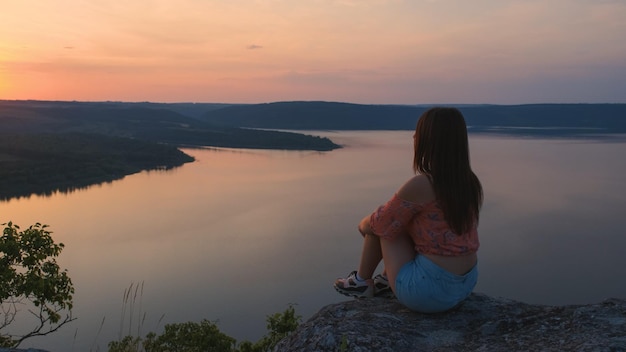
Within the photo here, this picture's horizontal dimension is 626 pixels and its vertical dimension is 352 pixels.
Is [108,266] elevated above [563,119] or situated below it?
below

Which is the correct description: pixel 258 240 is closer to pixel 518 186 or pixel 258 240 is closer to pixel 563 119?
pixel 518 186

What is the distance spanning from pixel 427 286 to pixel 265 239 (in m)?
20.9

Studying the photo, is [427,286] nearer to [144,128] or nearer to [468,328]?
[468,328]

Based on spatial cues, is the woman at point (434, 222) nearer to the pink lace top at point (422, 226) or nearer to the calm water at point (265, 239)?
the pink lace top at point (422, 226)

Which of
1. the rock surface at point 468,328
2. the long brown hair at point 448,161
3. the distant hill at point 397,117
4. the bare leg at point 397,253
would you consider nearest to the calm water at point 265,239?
the rock surface at point 468,328

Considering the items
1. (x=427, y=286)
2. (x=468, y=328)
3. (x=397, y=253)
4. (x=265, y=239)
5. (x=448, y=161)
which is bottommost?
(x=265, y=239)

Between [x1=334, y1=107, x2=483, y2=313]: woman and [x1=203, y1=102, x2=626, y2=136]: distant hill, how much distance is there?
338ft

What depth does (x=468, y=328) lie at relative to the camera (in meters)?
2.54

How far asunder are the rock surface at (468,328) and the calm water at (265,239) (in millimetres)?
2776

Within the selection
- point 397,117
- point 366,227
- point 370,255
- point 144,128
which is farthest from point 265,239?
point 397,117

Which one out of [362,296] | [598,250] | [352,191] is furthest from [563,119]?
[362,296]

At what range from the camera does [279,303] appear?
1593 centimetres

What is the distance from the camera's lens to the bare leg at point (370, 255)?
2.77 m

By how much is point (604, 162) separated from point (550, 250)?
31.2 m
